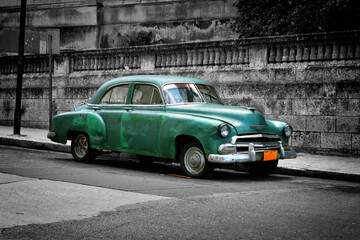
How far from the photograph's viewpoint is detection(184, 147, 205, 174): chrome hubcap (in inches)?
341

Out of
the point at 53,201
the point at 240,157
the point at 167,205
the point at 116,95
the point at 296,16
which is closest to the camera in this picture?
the point at 167,205

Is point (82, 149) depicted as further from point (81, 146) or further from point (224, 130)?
point (224, 130)

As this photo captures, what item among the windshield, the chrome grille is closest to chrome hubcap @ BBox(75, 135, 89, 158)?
the windshield

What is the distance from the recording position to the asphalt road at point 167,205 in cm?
499

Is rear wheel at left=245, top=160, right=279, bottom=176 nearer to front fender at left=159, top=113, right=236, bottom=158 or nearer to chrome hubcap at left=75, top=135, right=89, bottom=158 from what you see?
front fender at left=159, top=113, right=236, bottom=158

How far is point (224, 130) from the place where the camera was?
8320mm

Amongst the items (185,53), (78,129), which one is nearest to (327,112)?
(185,53)

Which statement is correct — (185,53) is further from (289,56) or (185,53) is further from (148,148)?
(148,148)

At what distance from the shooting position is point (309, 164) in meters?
10.1


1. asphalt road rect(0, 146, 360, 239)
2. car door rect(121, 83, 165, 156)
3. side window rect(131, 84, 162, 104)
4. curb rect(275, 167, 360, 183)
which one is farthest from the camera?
side window rect(131, 84, 162, 104)

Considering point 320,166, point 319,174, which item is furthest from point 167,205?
→ point 320,166

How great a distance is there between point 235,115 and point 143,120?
70.1 inches

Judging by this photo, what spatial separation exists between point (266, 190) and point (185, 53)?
7.45 metres

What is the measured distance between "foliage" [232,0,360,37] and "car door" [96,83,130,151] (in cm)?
697
